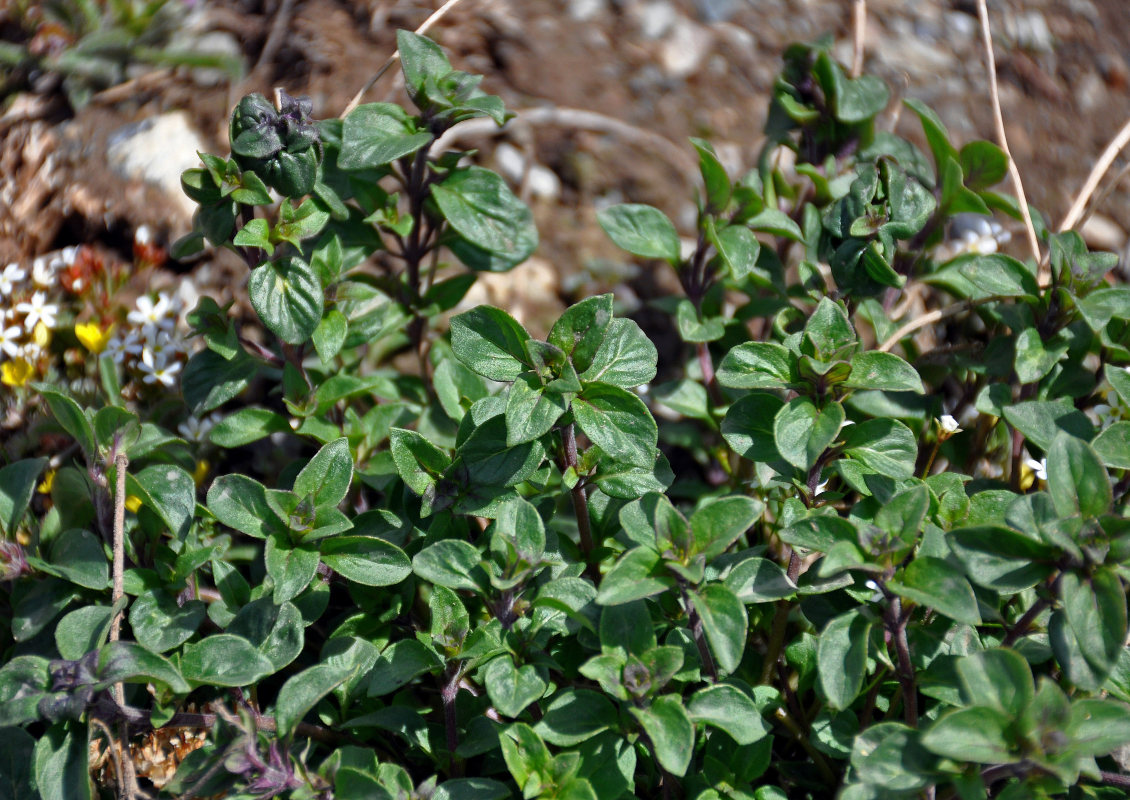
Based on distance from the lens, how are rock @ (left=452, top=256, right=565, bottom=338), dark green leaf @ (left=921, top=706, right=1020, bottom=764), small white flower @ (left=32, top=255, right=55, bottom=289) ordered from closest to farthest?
dark green leaf @ (left=921, top=706, right=1020, bottom=764) < small white flower @ (left=32, top=255, right=55, bottom=289) < rock @ (left=452, top=256, right=565, bottom=338)

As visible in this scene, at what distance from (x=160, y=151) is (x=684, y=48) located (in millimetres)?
2122

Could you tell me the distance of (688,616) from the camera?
190 cm

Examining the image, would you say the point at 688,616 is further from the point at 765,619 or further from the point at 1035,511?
the point at 1035,511

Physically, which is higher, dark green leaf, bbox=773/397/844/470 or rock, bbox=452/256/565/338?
dark green leaf, bbox=773/397/844/470

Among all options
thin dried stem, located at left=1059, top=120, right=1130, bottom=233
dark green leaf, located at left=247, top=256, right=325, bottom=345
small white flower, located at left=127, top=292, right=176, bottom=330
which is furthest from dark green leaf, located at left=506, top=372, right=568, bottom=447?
thin dried stem, located at left=1059, top=120, right=1130, bottom=233

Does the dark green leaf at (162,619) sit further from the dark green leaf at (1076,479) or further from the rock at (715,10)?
the rock at (715,10)

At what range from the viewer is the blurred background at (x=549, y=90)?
11.0 ft

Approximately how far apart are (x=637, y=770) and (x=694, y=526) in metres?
0.72

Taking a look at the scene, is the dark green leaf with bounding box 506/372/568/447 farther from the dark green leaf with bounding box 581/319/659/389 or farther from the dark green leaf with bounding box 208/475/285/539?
the dark green leaf with bounding box 208/475/285/539

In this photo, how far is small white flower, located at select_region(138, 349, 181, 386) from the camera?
112 inches

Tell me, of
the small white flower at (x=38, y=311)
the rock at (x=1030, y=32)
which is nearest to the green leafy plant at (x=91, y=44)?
the small white flower at (x=38, y=311)

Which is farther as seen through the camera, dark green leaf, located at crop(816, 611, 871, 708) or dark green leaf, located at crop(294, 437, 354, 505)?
dark green leaf, located at crop(294, 437, 354, 505)

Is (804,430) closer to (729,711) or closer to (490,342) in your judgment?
(729,711)

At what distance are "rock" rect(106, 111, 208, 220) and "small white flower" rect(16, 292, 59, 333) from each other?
582mm
